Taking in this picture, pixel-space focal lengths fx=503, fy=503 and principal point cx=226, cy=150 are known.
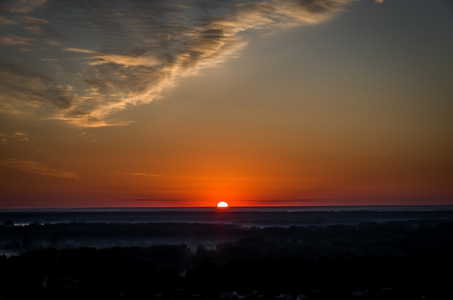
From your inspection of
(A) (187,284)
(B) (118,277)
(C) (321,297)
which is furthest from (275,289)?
(B) (118,277)

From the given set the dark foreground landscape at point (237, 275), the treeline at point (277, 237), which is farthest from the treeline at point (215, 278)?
the treeline at point (277, 237)

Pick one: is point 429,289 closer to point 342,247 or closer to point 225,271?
point 225,271

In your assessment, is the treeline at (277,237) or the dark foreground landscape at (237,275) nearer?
the dark foreground landscape at (237,275)

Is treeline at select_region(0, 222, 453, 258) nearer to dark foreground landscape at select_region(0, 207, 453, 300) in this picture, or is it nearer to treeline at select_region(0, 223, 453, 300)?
dark foreground landscape at select_region(0, 207, 453, 300)

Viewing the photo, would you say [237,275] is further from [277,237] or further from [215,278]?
[277,237]

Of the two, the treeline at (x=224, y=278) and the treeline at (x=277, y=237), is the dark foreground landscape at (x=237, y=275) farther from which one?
the treeline at (x=277, y=237)

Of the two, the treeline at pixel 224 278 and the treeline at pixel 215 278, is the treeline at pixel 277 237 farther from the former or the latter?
the treeline at pixel 215 278

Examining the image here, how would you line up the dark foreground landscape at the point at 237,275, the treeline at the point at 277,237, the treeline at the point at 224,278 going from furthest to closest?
the treeline at the point at 277,237
the dark foreground landscape at the point at 237,275
the treeline at the point at 224,278

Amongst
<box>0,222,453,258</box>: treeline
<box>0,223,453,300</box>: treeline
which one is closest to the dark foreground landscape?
<box>0,223,453,300</box>: treeline

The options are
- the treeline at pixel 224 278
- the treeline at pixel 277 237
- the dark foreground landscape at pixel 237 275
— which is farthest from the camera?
the treeline at pixel 277 237

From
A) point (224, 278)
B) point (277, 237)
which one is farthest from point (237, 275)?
point (277, 237)

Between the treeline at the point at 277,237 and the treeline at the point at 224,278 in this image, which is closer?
the treeline at the point at 224,278
